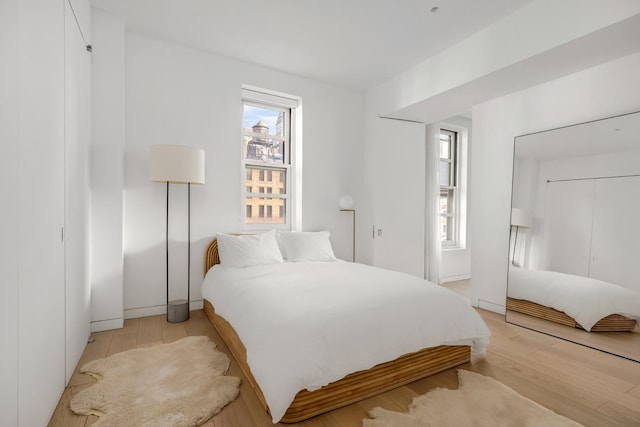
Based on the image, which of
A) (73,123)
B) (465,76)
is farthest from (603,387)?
(73,123)

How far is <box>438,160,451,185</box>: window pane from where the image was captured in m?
5.53

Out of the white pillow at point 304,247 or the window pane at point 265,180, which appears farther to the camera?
the window pane at point 265,180

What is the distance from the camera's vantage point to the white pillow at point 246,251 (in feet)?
10.1

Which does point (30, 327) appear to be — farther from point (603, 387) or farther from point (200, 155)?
point (603, 387)

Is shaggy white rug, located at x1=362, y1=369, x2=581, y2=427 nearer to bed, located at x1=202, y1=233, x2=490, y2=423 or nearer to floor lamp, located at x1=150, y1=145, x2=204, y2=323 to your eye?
bed, located at x1=202, y1=233, x2=490, y2=423

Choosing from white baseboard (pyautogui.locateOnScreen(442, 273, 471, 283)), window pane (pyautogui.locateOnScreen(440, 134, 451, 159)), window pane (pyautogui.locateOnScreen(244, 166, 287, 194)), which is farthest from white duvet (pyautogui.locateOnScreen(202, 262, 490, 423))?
window pane (pyautogui.locateOnScreen(440, 134, 451, 159))

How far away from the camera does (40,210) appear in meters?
1.49

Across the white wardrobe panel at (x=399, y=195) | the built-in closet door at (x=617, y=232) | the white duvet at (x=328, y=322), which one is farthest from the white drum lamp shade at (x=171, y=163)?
the built-in closet door at (x=617, y=232)

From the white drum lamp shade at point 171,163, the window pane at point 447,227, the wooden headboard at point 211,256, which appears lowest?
the wooden headboard at point 211,256

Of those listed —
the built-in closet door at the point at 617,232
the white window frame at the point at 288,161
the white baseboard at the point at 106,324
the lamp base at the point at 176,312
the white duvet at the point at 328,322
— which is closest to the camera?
the white duvet at the point at 328,322

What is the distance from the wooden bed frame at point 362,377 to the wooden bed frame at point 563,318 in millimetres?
1220

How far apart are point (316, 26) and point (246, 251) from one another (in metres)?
2.34

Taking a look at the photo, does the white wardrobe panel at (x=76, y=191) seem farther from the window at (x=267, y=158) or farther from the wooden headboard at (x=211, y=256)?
the window at (x=267, y=158)

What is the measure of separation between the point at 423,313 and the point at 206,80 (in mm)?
3277
